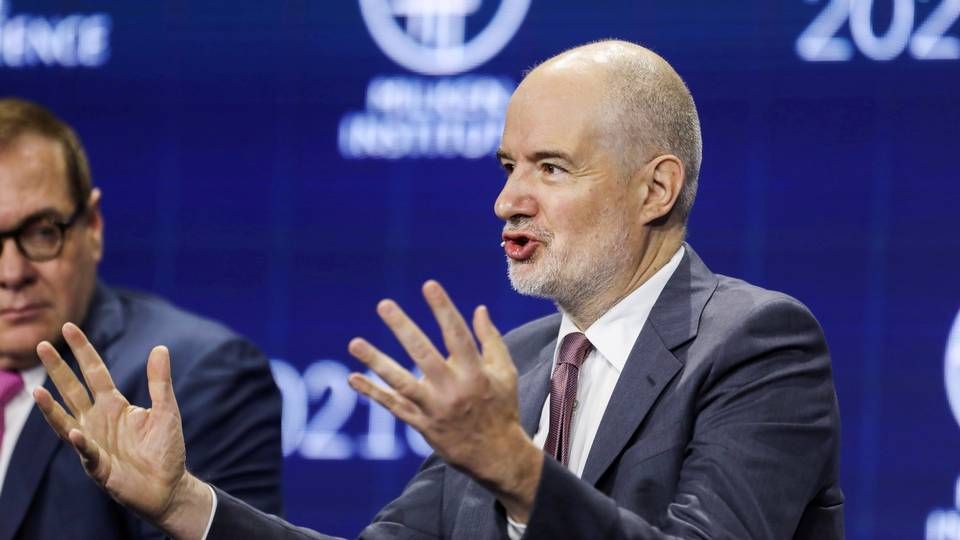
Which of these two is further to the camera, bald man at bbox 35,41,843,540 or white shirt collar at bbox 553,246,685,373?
white shirt collar at bbox 553,246,685,373

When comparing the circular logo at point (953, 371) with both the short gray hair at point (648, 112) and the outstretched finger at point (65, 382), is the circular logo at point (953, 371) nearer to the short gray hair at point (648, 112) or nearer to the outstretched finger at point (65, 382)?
the short gray hair at point (648, 112)

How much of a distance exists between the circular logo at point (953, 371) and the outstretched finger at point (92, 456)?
7.49ft

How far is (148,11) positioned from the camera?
4.50 metres

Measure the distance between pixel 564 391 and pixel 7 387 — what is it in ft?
4.94

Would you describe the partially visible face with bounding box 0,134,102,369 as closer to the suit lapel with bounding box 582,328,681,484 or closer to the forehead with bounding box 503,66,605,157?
the forehead with bounding box 503,66,605,157

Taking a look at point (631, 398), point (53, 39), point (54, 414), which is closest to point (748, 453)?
point (631, 398)

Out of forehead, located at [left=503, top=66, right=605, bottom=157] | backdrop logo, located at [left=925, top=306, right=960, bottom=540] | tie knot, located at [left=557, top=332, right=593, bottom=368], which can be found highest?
forehead, located at [left=503, top=66, right=605, bottom=157]

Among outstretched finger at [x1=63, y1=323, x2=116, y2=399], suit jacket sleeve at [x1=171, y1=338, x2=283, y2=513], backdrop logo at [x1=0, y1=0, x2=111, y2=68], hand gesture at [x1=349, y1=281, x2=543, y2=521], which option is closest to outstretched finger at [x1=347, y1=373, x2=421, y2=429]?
hand gesture at [x1=349, y1=281, x2=543, y2=521]

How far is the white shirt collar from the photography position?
2625 millimetres

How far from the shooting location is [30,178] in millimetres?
3514

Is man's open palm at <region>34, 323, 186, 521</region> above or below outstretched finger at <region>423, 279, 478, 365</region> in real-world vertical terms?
below

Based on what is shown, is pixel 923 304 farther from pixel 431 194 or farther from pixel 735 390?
pixel 735 390

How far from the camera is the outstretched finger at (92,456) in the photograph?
234cm

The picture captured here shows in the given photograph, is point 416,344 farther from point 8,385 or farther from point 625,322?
point 8,385
